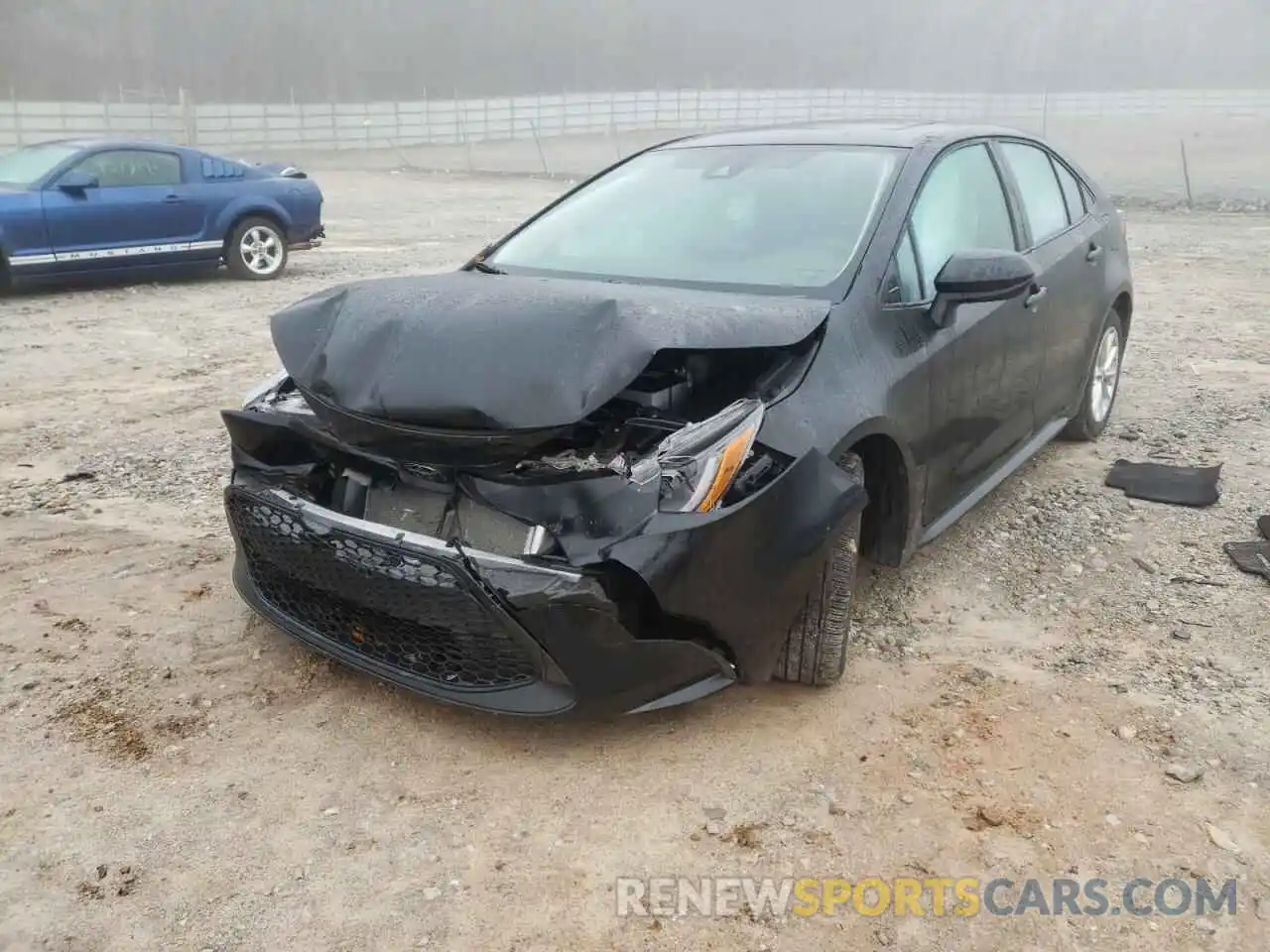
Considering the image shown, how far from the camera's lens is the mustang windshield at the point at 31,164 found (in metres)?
9.77

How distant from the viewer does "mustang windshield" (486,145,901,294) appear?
3.63 m

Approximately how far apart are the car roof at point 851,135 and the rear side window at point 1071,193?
0.66 metres

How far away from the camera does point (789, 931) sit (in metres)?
2.37

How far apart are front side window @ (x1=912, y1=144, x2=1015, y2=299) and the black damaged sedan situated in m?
0.02

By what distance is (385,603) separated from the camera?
2863 millimetres

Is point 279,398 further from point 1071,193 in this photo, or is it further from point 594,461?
point 1071,193

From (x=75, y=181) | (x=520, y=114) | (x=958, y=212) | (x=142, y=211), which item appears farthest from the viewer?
(x=520, y=114)

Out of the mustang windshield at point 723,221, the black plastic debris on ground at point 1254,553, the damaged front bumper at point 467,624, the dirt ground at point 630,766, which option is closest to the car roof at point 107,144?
the dirt ground at point 630,766

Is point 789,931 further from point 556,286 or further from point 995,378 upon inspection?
point 995,378

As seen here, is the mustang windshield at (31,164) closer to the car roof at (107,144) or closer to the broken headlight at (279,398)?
the car roof at (107,144)

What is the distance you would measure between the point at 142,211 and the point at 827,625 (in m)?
9.09

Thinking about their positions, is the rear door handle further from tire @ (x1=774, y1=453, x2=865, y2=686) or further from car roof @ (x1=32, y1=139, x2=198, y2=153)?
car roof @ (x1=32, y1=139, x2=198, y2=153)

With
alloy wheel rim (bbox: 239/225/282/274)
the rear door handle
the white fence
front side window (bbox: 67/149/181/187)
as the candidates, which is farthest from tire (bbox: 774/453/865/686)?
the white fence

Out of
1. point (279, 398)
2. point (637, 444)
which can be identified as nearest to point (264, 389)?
point (279, 398)
